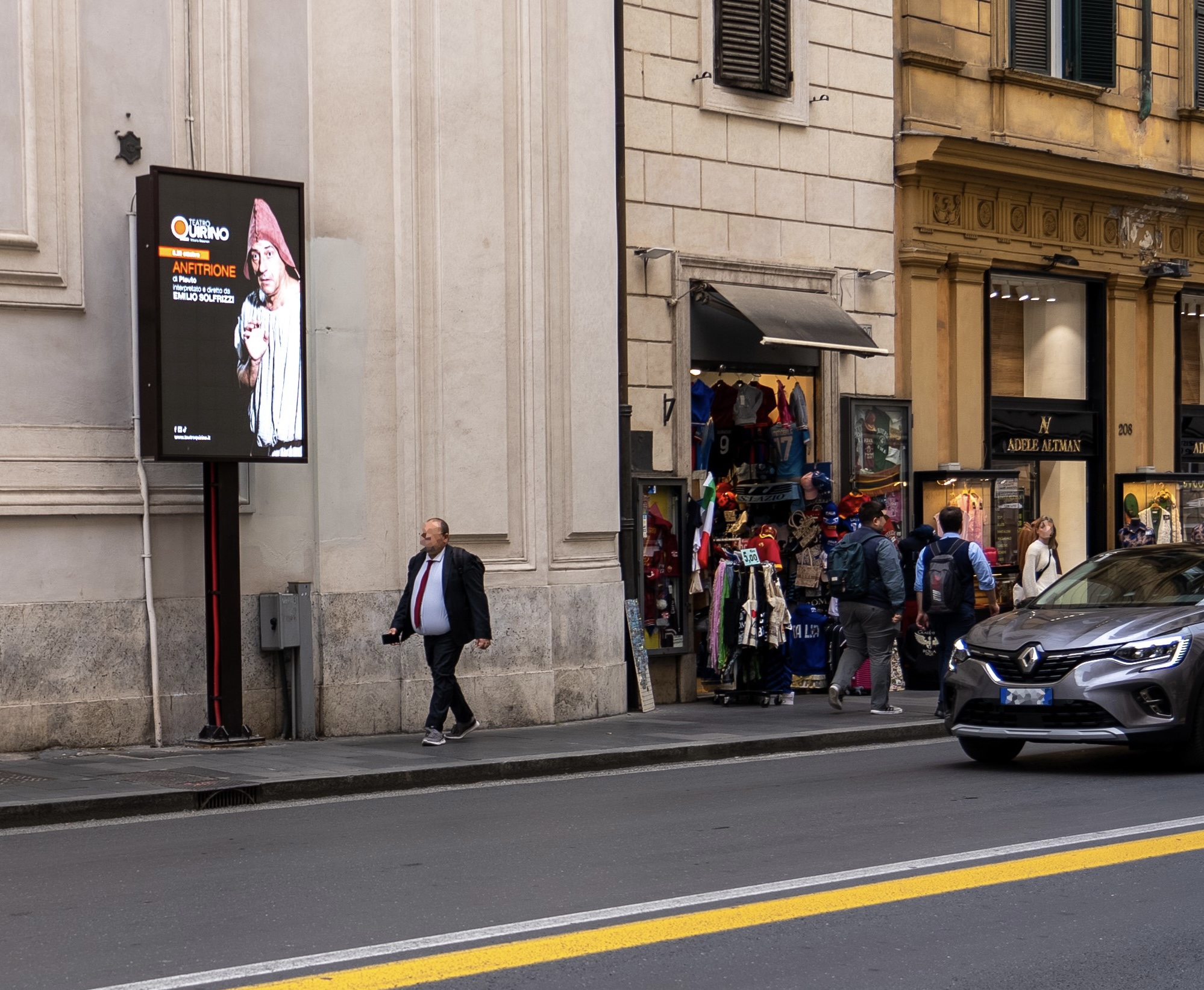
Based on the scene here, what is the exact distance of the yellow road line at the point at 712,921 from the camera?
5812 millimetres

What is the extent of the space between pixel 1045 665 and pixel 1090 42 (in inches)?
486

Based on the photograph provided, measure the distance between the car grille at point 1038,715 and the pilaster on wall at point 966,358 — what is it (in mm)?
8579

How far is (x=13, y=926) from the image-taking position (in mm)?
6816

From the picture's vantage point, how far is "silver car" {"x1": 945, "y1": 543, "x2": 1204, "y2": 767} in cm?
1092

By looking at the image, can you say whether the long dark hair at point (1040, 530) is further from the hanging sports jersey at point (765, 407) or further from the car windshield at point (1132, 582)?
the car windshield at point (1132, 582)

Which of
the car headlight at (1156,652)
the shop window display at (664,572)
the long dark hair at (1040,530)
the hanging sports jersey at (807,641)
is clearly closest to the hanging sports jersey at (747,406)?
the shop window display at (664,572)

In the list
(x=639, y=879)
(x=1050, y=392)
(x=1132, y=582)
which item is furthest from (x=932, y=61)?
(x=639, y=879)

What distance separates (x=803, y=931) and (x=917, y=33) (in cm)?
→ 1478

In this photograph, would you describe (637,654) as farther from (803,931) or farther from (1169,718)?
(803,931)

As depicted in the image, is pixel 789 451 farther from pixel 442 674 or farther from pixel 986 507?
pixel 442 674

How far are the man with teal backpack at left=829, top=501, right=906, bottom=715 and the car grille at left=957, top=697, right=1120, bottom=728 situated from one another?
3632mm

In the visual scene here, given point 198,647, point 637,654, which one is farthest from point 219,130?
point 637,654

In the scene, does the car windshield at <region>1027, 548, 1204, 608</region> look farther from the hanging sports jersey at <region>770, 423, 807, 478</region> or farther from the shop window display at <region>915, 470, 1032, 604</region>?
the shop window display at <region>915, 470, 1032, 604</region>

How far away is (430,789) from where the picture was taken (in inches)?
452
